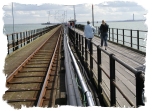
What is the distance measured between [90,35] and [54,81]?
6611 mm

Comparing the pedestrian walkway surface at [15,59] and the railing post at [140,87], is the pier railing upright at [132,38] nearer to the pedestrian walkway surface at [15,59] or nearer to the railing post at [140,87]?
the railing post at [140,87]

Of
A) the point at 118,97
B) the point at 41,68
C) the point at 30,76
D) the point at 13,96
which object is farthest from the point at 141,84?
the point at 41,68

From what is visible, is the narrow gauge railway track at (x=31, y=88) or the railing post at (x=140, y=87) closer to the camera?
the railing post at (x=140, y=87)

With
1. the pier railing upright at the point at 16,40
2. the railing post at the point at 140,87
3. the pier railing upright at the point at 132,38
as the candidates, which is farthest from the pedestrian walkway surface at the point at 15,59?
the railing post at the point at 140,87

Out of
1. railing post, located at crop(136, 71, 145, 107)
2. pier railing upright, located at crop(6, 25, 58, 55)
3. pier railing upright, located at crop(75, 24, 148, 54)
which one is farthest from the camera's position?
pier railing upright, located at crop(6, 25, 58, 55)

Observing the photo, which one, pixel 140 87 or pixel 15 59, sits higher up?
pixel 140 87

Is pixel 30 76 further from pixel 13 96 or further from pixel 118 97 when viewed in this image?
pixel 118 97

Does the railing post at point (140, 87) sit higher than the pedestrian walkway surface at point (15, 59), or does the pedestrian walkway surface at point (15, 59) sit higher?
the railing post at point (140, 87)

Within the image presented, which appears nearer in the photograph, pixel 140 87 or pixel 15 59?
pixel 140 87

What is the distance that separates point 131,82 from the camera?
752 centimetres

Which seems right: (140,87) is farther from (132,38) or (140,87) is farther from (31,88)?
(132,38)

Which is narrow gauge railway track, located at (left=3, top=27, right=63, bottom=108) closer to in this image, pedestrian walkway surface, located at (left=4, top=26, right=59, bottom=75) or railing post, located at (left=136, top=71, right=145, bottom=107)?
pedestrian walkway surface, located at (left=4, top=26, right=59, bottom=75)

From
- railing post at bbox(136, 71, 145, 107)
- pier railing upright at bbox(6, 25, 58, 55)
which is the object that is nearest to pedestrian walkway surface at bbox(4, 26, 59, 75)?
pier railing upright at bbox(6, 25, 58, 55)

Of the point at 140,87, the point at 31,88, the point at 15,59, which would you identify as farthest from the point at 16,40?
the point at 140,87
